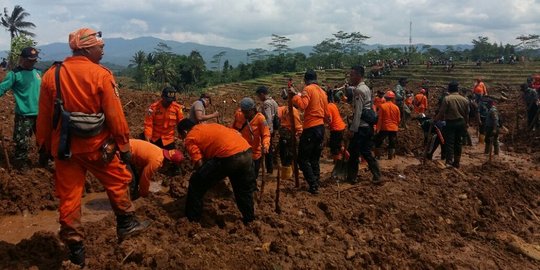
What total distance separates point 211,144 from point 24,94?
3325 mm

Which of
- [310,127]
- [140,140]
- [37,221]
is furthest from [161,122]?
[310,127]

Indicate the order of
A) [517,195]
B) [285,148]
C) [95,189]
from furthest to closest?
[285,148] < [517,195] < [95,189]

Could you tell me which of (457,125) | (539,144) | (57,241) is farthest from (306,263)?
(539,144)

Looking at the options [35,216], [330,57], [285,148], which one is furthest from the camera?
[330,57]

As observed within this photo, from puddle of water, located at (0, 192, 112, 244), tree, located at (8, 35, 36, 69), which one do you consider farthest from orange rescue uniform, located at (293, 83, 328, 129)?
tree, located at (8, 35, 36, 69)

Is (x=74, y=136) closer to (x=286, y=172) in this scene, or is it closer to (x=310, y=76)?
(x=310, y=76)

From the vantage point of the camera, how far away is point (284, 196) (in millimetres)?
6246

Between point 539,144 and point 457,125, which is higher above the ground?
point 457,125

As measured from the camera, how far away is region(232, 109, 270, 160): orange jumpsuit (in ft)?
20.0

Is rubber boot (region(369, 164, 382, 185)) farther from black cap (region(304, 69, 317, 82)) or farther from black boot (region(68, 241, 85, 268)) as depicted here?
black boot (region(68, 241, 85, 268))

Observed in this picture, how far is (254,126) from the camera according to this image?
6312 millimetres

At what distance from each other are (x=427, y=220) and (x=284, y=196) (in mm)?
2026

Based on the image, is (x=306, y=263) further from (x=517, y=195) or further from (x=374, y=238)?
(x=517, y=195)

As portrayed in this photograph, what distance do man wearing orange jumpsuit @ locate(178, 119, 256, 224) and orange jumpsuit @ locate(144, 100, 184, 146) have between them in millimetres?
2221
